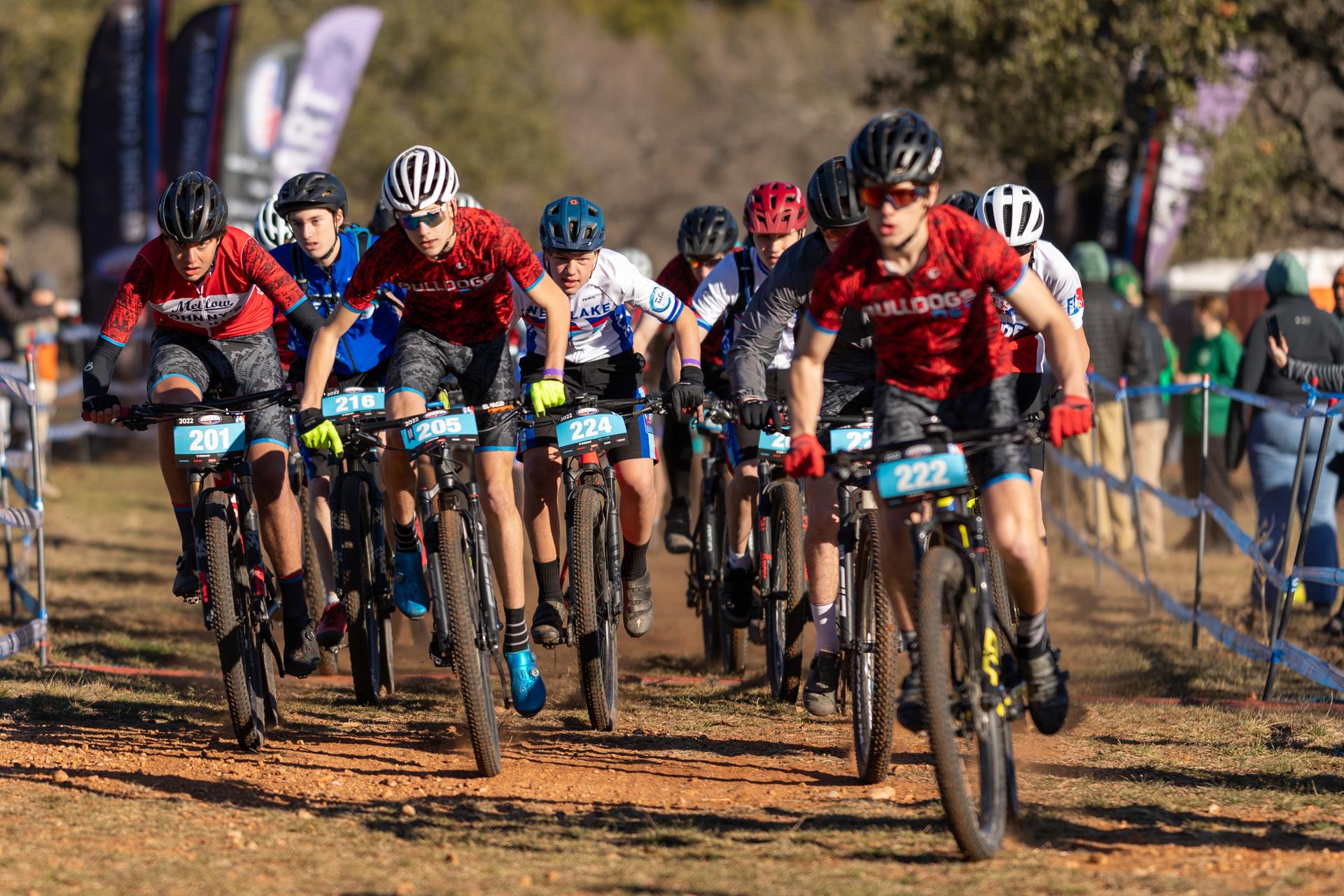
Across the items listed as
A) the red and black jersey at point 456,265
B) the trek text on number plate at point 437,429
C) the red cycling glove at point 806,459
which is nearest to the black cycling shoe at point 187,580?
the trek text on number plate at point 437,429

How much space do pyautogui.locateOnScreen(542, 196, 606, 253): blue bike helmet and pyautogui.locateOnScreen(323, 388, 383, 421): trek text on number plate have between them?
3.61ft

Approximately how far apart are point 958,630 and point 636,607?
2.84 meters

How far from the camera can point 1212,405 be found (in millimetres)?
14641

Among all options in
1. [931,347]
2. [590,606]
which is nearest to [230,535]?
[590,606]

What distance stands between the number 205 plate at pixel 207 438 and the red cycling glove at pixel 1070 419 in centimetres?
337

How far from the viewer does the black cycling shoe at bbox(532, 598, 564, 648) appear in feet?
24.0

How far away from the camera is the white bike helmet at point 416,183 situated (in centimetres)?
662

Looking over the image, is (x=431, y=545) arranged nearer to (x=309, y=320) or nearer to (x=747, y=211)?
(x=309, y=320)

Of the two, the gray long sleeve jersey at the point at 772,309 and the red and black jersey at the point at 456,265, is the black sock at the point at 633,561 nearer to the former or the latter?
the gray long sleeve jersey at the point at 772,309

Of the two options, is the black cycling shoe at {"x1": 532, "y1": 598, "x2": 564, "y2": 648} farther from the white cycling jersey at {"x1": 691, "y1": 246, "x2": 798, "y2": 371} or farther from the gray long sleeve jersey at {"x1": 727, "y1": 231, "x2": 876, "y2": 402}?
the white cycling jersey at {"x1": 691, "y1": 246, "x2": 798, "y2": 371}

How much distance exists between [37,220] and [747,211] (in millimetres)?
36561

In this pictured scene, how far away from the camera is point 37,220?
4078 centimetres

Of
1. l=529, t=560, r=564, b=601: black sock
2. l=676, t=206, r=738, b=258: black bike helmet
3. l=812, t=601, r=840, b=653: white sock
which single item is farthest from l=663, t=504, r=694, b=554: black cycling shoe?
l=812, t=601, r=840, b=653: white sock

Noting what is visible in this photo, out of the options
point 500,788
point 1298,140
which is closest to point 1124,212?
point 1298,140
